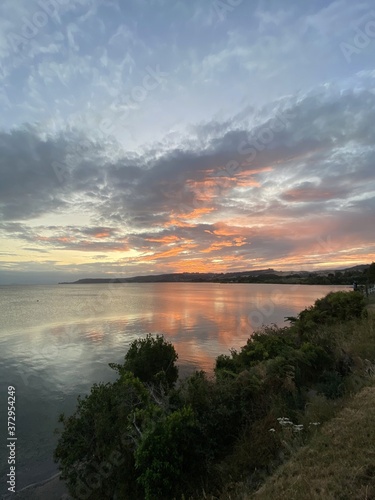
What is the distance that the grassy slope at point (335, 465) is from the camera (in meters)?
4.59

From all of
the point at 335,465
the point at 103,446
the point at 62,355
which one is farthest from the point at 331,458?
the point at 62,355

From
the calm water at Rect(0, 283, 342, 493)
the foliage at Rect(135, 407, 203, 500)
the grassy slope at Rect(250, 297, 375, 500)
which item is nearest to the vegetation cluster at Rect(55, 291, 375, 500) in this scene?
the foliage at Rect(135, 407, 203, 500)

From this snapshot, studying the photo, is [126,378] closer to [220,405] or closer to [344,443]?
[220,405]

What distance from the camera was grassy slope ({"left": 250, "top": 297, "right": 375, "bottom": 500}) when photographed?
15.1ft

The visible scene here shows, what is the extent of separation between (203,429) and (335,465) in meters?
4.21

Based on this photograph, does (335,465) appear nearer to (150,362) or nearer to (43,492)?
(43,492)

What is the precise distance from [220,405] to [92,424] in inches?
148

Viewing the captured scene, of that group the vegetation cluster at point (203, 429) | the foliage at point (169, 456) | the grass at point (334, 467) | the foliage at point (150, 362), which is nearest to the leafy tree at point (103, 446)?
the vegetation cluster at point (203, 429)

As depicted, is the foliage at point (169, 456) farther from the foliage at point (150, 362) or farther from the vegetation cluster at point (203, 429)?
the foliage at point (150, 362)

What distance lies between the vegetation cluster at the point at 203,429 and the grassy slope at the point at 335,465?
65cm

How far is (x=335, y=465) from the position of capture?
5.16 metres

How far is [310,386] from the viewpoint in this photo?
11062mm

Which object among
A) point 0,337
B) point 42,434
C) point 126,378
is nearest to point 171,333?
point 0,337

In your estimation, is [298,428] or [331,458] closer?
[331,458]
